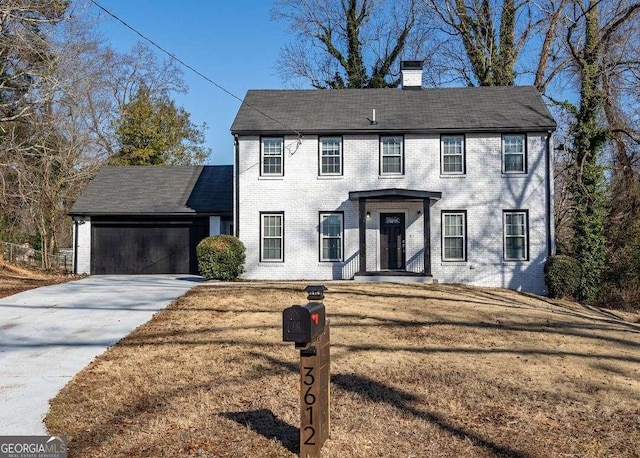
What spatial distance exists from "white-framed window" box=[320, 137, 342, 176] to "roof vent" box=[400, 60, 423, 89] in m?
4.98

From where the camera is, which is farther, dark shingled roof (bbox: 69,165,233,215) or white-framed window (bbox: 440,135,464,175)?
dark shingled roof (bbox: 69,165,233,215)

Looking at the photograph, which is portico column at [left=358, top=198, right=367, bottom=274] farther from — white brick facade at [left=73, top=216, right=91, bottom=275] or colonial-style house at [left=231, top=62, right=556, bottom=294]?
white brick facade at [left=73, top=216, right=91, bottom=275]

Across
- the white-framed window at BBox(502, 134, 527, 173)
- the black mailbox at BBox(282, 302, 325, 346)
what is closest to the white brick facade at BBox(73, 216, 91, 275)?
the white-framed window at BBox(502, 134, 527, 173)

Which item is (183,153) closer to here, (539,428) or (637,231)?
(637,231)

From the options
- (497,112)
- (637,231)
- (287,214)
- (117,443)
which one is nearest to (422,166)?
(497,112)

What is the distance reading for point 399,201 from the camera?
19531mm

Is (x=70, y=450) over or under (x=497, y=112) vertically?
under

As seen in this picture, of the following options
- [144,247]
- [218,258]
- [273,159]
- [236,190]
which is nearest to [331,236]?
[273,159]

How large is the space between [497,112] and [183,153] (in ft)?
77.3

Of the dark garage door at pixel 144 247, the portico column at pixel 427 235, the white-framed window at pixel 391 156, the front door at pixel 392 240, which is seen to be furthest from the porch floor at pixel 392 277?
the dark garage door at pixel 144 247

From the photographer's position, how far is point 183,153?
38.9 meters

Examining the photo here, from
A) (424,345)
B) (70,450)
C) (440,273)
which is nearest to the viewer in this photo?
(70,450)

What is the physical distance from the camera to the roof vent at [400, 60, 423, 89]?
76.9 feet

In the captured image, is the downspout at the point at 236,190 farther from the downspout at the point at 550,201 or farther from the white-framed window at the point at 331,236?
the downspout at the point at 550,201
